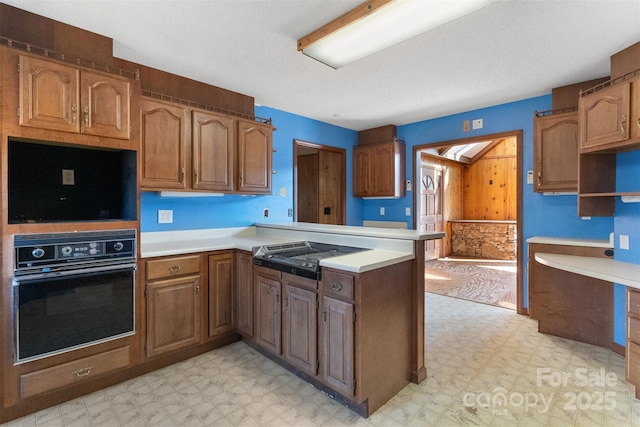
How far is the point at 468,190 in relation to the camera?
779 cm

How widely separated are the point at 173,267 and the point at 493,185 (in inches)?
293

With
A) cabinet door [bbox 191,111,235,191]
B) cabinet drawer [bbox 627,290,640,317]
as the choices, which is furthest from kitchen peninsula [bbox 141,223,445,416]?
cabinet drawer [bbox 627,290,640,317]

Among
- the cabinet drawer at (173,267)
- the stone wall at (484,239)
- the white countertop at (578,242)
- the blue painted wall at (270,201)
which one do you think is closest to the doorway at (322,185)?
the blue painted wall at (270,201)

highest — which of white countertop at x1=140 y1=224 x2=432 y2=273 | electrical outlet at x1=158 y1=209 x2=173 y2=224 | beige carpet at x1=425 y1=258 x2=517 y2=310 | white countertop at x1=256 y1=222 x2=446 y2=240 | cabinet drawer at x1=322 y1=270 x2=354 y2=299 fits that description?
electrical outlet at x1=158 y1=209 x2=173 y2=224

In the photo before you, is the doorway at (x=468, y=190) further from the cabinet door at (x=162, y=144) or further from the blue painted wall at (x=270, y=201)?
the cabinet door at (x=162, y=144)

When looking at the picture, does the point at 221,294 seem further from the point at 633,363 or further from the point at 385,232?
the point at 633,363

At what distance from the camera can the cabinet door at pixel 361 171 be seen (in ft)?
15.6

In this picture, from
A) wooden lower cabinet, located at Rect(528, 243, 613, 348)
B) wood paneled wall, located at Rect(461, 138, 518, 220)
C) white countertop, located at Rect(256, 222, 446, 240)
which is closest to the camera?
white countertop, located at Rect(256, 222, 446, 240)

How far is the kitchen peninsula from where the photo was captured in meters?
1.79

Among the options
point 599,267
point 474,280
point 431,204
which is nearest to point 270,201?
point 599,267

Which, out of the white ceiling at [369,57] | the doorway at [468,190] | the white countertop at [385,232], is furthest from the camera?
the doorway at [468,190]

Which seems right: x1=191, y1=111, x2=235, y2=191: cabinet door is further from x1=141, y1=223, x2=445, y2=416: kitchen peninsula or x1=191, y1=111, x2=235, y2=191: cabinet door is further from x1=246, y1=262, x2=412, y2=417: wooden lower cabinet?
x1=246, y1=262, x2=412, y2=417: wooden lower cabinet

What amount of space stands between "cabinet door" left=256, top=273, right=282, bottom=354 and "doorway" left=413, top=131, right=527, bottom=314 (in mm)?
4542

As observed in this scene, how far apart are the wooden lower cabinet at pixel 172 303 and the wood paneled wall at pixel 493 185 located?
7117 millimetres
